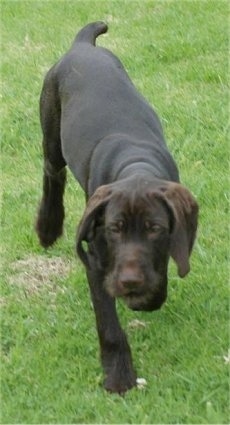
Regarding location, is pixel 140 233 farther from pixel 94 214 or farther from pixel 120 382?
pixel 120 382

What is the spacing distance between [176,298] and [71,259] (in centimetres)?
87

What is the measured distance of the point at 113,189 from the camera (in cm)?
449

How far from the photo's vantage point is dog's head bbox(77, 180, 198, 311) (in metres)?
4.31

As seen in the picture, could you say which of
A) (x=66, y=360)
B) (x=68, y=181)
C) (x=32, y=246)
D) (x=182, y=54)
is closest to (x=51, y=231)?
(x=32, y=246)

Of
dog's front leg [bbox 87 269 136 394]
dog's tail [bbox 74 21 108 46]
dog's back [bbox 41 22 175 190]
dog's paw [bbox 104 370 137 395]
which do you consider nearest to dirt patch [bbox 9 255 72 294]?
dog's back [bbox 41 22 175 190]

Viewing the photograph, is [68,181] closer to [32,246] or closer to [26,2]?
[32,246]

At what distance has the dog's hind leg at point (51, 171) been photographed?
591 cm

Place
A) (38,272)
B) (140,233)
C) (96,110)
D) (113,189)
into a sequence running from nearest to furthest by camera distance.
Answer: (140,233)
(113,189)
(96,110)
(38,272)

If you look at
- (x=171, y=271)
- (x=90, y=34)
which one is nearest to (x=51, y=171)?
(x=90, y=34)

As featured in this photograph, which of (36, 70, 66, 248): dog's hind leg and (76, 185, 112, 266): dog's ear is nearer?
(76, 185, 112, 266): dog's ear

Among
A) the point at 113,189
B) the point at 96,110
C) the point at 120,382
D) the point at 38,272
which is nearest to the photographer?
the point at 113,189

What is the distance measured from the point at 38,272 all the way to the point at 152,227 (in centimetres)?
169

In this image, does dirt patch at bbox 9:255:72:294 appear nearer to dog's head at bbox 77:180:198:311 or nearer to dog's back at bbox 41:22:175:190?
dog's back at bbox 41:22:175:190

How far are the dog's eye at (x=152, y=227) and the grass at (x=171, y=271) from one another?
0.77 m
